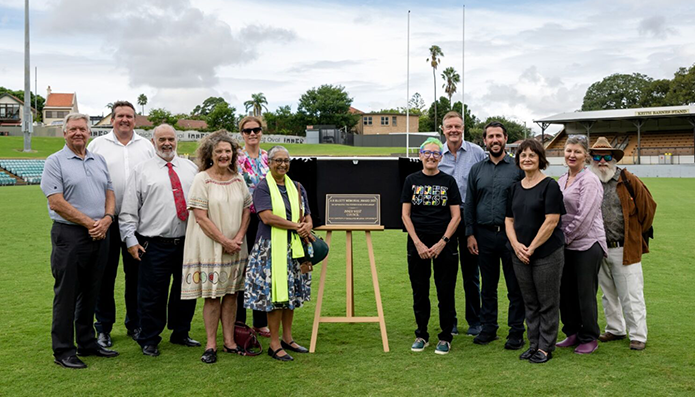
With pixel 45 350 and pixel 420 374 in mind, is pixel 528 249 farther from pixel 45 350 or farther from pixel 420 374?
pixel 45 350

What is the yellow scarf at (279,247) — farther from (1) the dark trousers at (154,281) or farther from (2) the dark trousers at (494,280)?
(2) the dark trousers at (494,280)

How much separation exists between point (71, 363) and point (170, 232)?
1315mm

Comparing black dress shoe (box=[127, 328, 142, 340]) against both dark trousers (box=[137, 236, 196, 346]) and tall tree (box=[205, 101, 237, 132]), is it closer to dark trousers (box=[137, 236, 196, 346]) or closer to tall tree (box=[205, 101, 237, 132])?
dark trousers (box=[137, 236, 196, 346])

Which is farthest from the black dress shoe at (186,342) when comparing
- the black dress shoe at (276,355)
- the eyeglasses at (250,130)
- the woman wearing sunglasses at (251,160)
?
the eyeglasses at (250,130)

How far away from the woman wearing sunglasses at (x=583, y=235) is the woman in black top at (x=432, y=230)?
970mm

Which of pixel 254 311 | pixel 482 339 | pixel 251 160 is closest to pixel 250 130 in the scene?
pixel 251 160

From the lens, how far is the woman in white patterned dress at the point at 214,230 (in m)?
4.91

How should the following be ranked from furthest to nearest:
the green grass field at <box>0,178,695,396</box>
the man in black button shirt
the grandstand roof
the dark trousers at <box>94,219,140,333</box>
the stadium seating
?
the grandstand roof, the stadium seating, the dark trousers at <box>94,219,140,333</box>, the man in black button shirt, the green grass field at <box>0,178,695,396</box>

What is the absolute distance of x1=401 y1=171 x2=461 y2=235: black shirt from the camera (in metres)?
5.27

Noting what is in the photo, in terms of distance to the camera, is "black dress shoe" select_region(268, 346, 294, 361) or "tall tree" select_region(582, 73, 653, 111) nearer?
"black dress shoe" select_region(268, 346, 294, 361)

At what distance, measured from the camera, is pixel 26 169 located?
116ft

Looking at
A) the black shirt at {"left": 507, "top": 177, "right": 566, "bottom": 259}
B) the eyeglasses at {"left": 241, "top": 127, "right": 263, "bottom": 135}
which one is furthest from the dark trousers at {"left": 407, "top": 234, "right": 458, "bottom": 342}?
the eyeglasses at {"left": 241, "top": 127, "right": 263, "bottom": 135}

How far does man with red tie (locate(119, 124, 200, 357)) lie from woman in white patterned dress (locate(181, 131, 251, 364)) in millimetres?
286

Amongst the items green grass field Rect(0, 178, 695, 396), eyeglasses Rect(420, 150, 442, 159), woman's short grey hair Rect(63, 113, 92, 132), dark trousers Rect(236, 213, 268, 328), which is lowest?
green grass field Rect(0, 178, 695, 396)
